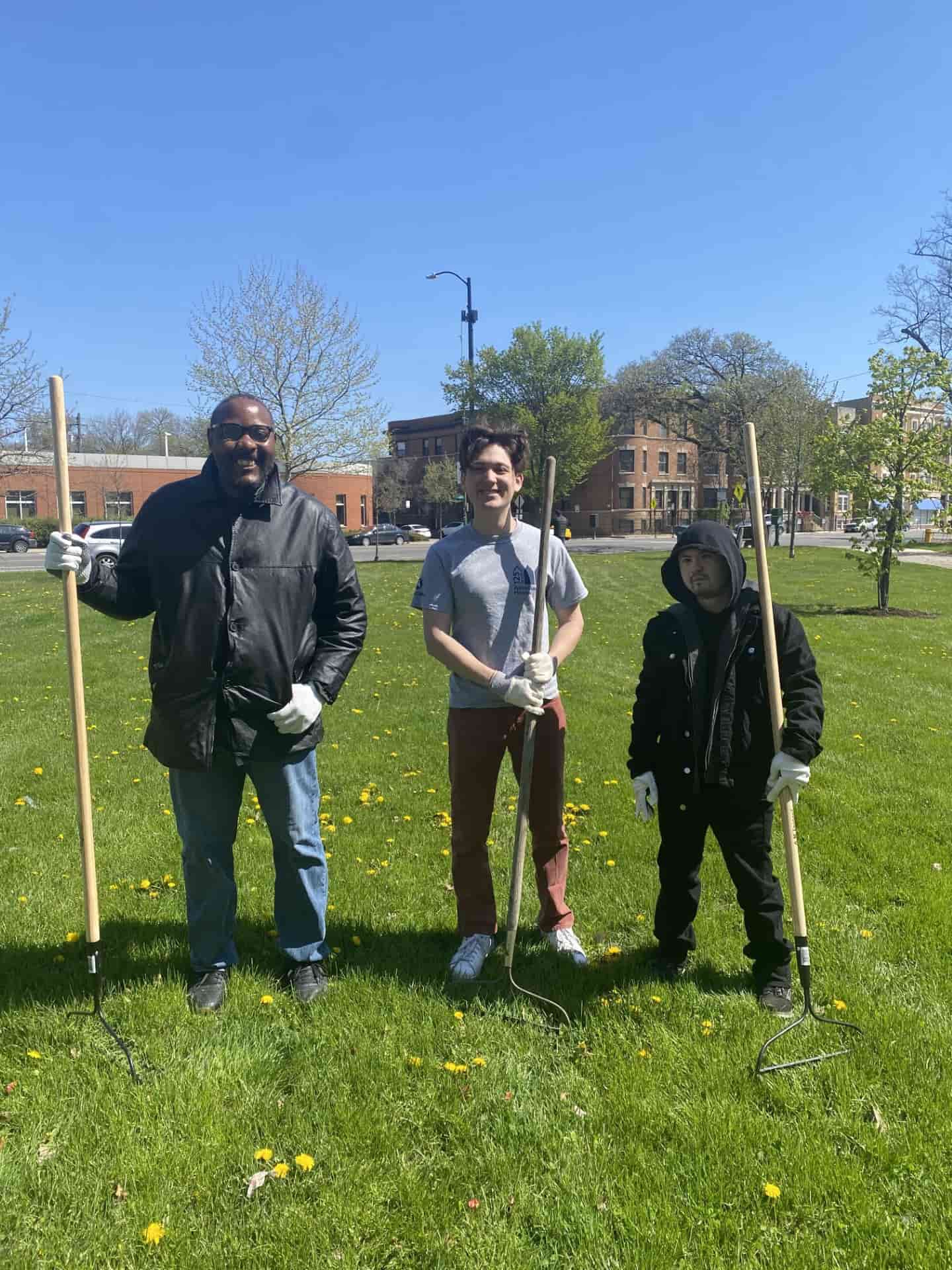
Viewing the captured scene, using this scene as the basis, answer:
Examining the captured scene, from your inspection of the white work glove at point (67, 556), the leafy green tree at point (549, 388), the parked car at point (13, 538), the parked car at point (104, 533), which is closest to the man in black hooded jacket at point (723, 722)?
the white work glove at point (67, 556)

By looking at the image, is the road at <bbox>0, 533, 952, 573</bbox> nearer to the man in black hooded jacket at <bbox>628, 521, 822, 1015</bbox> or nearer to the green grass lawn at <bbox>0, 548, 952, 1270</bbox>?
the green grass lawn at <bbox>0, 548, 952, 1270</bbox>

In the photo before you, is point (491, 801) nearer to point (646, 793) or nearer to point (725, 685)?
point (646, 793)

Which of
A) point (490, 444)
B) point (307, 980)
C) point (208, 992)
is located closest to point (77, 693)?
point (208, 992)

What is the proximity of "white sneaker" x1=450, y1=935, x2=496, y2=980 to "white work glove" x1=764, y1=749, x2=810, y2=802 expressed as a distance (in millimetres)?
1526

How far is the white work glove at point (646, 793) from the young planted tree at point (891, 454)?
50.7 ft

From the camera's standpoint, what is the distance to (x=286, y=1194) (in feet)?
8.52

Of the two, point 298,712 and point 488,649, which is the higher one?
point 488,649

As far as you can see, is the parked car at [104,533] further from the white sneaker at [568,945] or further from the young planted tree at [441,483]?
the young planted tree at [441,483]

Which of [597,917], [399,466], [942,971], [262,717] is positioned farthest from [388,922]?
[399,466]

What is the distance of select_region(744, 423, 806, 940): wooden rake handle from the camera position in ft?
10.7

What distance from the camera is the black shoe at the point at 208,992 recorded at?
354 centimetres

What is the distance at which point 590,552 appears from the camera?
130 ft

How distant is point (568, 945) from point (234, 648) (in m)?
2.15

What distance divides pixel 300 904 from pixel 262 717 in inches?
35.4
